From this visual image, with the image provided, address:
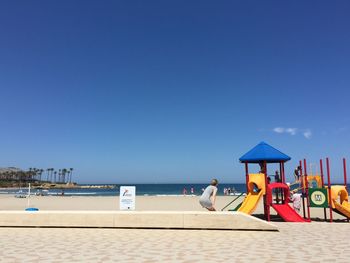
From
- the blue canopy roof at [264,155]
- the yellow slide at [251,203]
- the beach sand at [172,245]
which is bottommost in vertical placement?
the beach sand at [172,245]

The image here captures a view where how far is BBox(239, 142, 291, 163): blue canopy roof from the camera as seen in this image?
48.3 feet

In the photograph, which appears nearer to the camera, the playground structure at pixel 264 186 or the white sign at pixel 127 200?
the white sign at pixel 127 200

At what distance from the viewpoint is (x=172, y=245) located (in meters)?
7.96

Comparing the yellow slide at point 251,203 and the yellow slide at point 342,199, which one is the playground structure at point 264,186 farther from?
the yellow slide at point 342,199

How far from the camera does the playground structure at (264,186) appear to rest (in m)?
13.7

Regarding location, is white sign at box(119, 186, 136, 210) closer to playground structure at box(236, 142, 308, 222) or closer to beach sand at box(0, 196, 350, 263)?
beach sand at box(0, 196, 350, 263)

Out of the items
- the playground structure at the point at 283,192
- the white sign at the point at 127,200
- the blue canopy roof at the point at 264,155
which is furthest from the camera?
the blue canopy roof at the point at 264,155

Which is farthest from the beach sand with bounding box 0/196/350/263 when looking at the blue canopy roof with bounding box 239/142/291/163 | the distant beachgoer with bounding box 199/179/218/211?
the blue canopy roof with bounding box 239/142/291/163

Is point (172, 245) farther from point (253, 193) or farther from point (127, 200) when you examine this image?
point (253, 193)

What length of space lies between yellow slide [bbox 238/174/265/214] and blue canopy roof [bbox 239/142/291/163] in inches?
33.8

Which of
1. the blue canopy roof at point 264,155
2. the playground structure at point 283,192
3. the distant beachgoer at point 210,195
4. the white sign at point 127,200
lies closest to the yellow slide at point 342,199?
the playground structure at point 283,192

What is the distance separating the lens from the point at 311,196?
13.9 meters

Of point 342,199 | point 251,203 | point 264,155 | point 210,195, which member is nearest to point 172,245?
point 210,195

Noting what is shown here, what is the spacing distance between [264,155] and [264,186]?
145 centimetres
